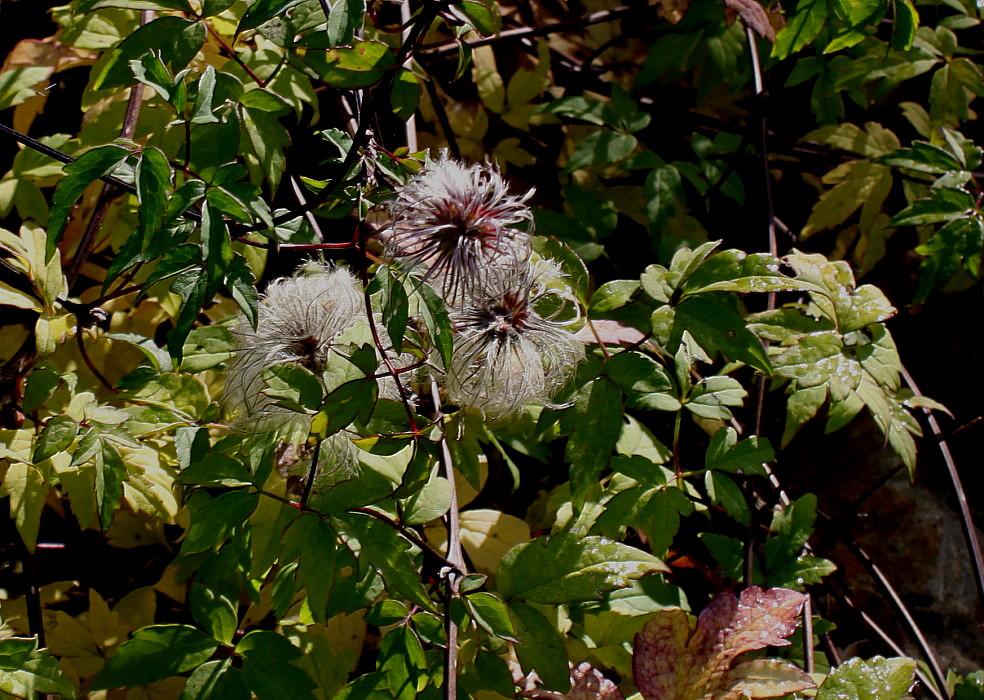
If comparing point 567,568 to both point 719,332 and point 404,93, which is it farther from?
point 404,93

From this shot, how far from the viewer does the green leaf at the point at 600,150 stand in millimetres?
1674

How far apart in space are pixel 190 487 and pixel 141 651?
25 cm

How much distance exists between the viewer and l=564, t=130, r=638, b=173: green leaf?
1.67 m

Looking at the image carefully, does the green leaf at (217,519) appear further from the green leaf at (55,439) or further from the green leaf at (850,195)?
the green leaf at (850,195)

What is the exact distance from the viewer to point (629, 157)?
5.57ft

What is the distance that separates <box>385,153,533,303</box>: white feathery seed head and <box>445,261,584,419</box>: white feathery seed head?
0.13 metres

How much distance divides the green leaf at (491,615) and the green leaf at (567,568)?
0.40ft

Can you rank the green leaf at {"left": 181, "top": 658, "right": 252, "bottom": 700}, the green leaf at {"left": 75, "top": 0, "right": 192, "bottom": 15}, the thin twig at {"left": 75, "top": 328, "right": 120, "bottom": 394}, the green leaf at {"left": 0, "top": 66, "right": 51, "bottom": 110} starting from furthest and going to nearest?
1. the green leaf at {"left": 0, "top": 66, "right": 51, "bottom": 110}
2. the thin twig at {"left": 75, "top": 328, "right": 120, "bottom": 394}
3. the green leaf at {"left": 181, "top": 658, "right": 252, "bottom": 700}
4. the green leaf at {"left": 75, "top": 0, "right": 192, "bottom": 15}

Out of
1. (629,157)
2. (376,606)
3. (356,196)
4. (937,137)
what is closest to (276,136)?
(356,196)

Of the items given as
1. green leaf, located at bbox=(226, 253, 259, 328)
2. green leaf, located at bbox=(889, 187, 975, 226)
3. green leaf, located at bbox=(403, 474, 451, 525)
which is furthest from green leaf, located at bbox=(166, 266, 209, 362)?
green leaf, located at bbox=(889, 187, 975, 226)

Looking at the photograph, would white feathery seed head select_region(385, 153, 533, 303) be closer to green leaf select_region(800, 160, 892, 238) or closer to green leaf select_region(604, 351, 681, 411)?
green leaf select_region(604, 351, 681, 411)

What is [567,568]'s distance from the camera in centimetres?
105

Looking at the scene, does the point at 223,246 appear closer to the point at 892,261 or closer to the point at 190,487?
the point at 190,487

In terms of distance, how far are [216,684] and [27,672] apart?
0.24 metres
